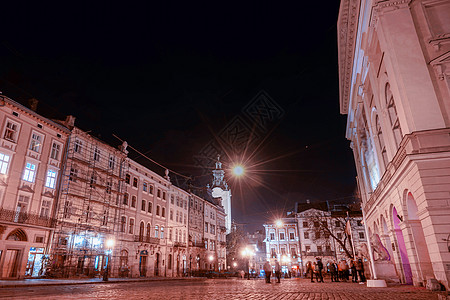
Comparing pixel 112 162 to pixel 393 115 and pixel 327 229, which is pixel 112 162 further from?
pixel 393 115

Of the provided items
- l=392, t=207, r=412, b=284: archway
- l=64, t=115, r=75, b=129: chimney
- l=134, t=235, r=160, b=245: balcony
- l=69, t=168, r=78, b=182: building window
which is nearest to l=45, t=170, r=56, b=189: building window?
l=69, t=168, r=78, b=182: building window

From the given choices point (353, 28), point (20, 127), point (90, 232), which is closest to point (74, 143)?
point (20, 127)

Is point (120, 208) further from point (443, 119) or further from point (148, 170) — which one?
point (443, 119)

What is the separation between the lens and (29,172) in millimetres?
25453

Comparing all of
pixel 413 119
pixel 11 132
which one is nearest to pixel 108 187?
pixel 11 132

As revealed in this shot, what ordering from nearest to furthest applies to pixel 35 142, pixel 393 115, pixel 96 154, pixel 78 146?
pixel 393 115
pixel 35 142
pixel 78 146
pixel 96 154

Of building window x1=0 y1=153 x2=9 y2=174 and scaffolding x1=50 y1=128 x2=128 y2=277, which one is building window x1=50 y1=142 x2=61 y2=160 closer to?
scaffolding x1=50 y1=128 x2=128 y2=277

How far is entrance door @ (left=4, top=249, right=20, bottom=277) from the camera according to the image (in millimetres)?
22719

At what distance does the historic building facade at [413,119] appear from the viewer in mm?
11648

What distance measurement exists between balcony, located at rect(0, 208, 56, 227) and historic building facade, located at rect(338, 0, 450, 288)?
26382 mm

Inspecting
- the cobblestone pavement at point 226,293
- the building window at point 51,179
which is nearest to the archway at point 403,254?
Result: the cobblestone pavement at point 226,293

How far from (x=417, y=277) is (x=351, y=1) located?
1704cm

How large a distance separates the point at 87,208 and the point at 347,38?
2854 cm

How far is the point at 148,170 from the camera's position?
41406 millimetres
